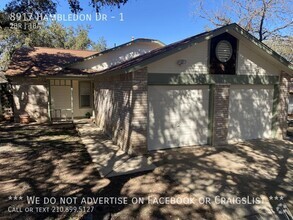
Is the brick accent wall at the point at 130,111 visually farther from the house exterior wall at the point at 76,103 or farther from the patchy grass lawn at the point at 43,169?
the house exterior wall at the point at 76,103

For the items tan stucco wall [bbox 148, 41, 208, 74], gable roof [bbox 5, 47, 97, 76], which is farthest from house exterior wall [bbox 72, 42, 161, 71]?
tan stucco wall [bbox 148, 41, 208, 74]

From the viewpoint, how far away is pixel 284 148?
8102 millimetres

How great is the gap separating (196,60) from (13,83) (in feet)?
35.0

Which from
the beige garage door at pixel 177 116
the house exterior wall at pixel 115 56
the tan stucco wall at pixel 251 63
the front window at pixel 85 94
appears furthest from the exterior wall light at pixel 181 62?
the front window at pixel 85 94

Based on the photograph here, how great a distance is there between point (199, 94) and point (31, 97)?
1001cm

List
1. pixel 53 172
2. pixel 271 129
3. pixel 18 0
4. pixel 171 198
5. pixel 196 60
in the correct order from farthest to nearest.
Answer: pixel 18 0 < pixel 271 129 < pixel 196 60 < pixel 53 172 < pixel 171 198

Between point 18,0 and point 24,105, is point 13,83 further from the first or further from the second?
point 18,0

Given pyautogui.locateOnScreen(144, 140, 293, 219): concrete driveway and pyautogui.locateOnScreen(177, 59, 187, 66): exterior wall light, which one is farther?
pyautogui.locateOnScreen(177, 59, 187, 66): exterior wall light

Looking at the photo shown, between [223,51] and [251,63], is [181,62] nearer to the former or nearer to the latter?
[223,51]

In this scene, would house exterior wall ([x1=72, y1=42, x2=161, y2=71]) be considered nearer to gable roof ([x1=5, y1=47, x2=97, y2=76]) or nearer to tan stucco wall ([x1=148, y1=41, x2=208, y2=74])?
gable roof ([x1=5, y1=47, x2=97, y2=76])

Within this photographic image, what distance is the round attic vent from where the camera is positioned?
792 centimetres

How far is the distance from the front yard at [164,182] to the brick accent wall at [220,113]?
0.54 metres

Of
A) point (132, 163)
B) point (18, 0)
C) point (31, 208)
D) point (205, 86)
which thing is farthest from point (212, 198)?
point (18, 0)

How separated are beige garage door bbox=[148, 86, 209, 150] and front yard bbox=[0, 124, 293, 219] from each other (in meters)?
0.42
